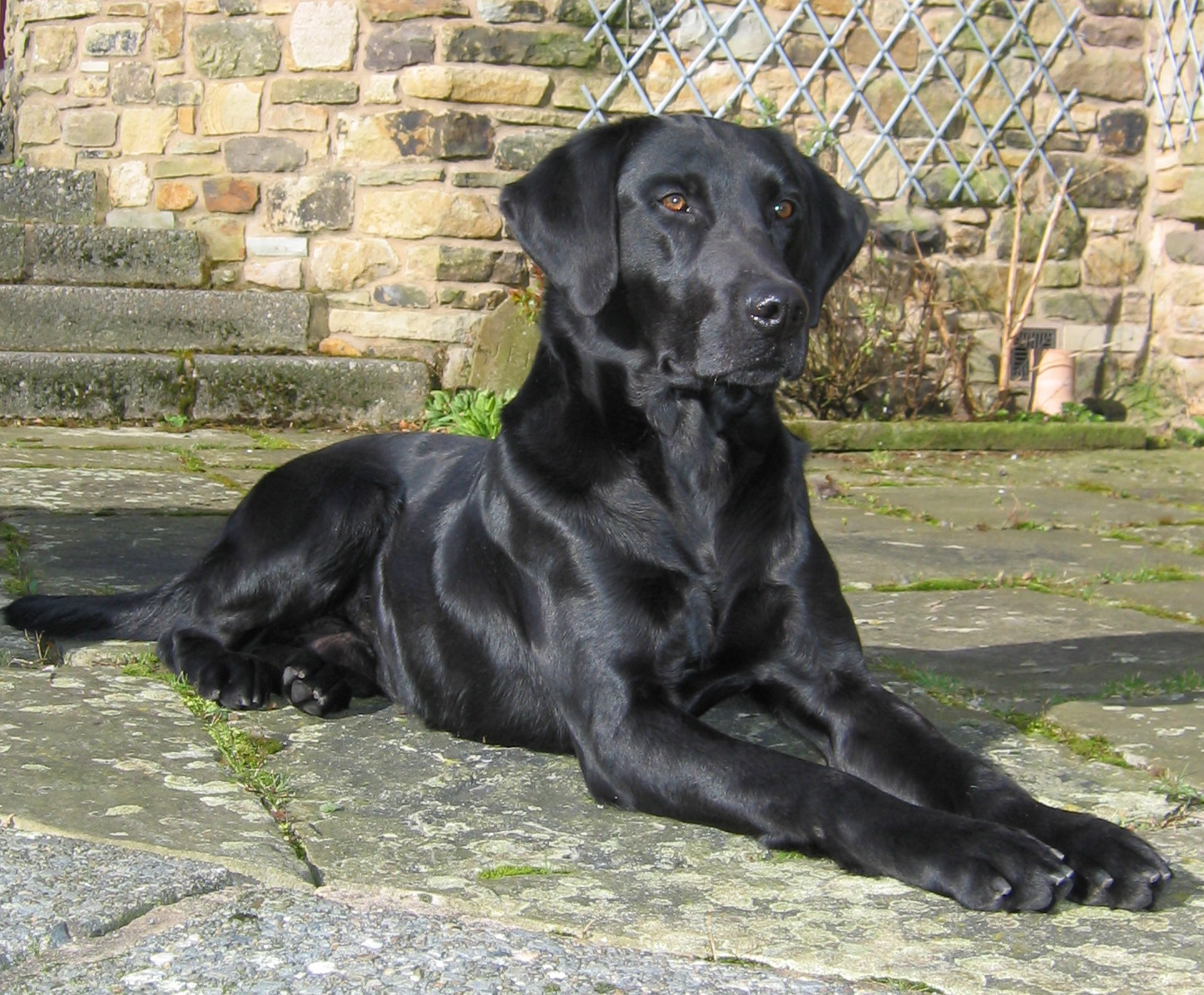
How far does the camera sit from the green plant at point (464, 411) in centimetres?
768

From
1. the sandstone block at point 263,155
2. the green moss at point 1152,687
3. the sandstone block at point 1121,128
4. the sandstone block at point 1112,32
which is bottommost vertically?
the green moss at point 1152,687

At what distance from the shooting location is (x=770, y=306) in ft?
9.14

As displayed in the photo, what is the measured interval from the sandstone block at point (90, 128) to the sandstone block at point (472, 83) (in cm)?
200

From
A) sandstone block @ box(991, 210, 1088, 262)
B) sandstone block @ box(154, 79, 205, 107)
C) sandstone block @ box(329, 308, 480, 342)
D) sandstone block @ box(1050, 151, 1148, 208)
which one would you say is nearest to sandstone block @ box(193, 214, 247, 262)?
sandstone block @ box(154, 79, 205, 107)

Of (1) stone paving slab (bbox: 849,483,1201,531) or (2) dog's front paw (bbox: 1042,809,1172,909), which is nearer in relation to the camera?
(2) dog's front paw (bbox: 1042,809,1172,909)

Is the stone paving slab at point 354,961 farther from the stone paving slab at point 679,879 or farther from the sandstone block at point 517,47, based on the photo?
the sandstone block at point 517,47

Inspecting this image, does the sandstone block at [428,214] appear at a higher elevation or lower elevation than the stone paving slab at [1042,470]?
higher

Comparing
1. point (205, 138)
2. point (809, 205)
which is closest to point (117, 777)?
point (809, 205)

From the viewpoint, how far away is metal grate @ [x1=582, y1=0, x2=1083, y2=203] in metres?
8.73

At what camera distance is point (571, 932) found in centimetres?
191

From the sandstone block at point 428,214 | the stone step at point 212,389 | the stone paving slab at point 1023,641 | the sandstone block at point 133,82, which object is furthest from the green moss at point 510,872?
the sandstone block at point 133,82

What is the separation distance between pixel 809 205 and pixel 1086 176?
6.72 meters

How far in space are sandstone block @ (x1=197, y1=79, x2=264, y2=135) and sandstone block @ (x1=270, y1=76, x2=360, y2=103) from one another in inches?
6.2

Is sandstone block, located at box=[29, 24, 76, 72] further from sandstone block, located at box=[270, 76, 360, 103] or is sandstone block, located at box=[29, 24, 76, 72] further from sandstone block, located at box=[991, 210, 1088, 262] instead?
sandstone block, located at box=[991, 210, 1088, 262]
